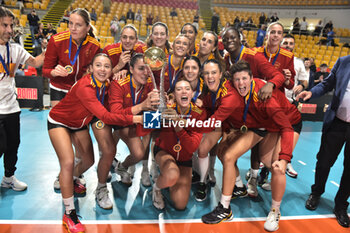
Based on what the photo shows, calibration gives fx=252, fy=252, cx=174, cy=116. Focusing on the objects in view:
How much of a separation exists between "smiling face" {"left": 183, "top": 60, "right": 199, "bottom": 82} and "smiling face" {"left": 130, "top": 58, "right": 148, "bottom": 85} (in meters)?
0.46

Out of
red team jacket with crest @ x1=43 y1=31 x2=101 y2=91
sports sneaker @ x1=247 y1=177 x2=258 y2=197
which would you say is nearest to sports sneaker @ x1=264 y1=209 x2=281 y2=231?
sports sneaker @ x1=247 y1=177 x2=258 y2=197

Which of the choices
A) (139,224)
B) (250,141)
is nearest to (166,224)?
(139,224)

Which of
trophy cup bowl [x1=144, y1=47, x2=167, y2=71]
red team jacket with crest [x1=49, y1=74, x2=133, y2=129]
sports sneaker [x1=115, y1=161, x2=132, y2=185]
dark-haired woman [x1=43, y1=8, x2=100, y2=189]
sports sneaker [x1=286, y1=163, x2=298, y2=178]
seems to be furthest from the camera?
sports sneaker [x1=286, y1=163, x2=298, y2=178]

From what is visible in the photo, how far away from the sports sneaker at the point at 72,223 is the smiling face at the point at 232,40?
2.54 m

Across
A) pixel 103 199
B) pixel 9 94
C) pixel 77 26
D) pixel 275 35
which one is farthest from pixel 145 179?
pixel 275 35

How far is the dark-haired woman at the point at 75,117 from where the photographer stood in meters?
2.43

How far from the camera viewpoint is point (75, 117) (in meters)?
2.59

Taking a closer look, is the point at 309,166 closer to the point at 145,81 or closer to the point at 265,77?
the point at 265,77

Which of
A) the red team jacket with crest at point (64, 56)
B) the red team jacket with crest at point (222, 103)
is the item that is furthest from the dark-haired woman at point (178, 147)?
the red team jacket with crest at point (64, 56)

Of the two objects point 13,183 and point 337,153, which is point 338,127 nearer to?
point 337,153

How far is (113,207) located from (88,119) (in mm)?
1064

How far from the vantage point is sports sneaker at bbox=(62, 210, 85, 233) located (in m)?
2.44

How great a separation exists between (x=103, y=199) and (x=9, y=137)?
1.33 meters

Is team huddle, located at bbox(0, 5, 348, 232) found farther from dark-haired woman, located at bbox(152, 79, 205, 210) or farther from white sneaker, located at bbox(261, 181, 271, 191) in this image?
white sneaker, located at bbox(261, 181, 271, 191)
